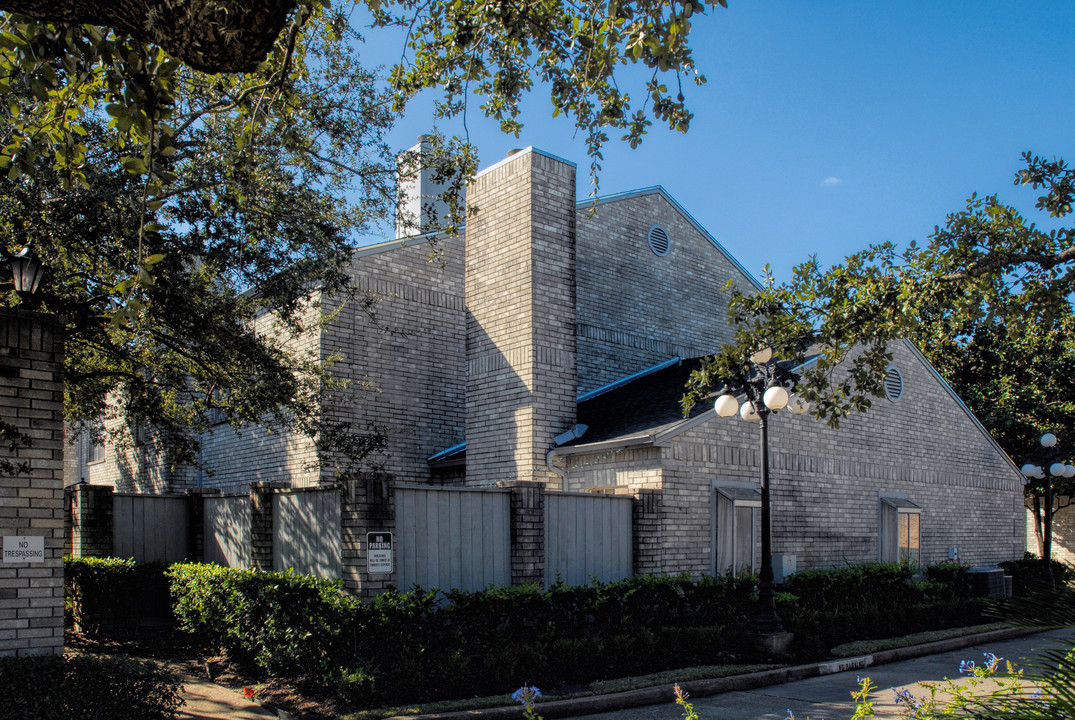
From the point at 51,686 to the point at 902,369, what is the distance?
16590mm

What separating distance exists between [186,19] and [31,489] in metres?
5.91

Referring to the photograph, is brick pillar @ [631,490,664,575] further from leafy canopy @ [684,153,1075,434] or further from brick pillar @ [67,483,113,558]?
brick pillar @ [67,483,113,558]

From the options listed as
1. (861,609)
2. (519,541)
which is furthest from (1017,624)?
(861,609)

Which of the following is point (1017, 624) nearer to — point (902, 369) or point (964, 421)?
point (902, 369)

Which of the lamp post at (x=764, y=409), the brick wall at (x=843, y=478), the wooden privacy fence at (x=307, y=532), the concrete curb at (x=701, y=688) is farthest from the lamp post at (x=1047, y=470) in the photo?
the wooden privacy fence at (x=307, y=532)

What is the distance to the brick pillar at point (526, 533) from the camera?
11250mm

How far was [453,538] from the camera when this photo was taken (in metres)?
10.7

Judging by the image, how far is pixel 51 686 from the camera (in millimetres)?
6656

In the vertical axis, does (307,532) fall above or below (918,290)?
below

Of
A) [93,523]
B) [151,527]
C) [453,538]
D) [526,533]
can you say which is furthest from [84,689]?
[151,527]

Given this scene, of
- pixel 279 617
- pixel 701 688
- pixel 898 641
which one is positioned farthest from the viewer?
pixel 898 641

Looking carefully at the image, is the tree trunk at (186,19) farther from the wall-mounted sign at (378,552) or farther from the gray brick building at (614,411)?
the gray brick building at (614,411)

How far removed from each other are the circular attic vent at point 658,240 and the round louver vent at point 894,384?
5773mm

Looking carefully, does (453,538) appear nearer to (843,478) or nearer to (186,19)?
(186,19)
